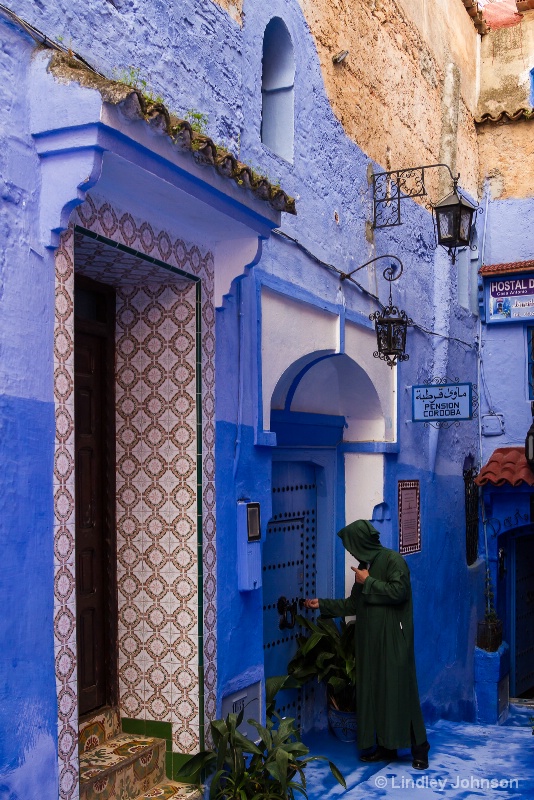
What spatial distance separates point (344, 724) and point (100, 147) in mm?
5382

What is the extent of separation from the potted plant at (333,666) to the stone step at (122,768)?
7.88 ft

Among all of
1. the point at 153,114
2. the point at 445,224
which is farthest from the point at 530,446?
the point at 153,114

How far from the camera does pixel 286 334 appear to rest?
667 centimetres

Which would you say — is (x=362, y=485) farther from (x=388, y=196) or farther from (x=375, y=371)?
(x=388, y=196)

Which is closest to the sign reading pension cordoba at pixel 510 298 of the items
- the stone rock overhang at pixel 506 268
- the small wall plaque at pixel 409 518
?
the stone rock overhang at pixel 506 268

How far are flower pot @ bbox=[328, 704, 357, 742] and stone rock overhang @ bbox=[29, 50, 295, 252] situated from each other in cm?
470

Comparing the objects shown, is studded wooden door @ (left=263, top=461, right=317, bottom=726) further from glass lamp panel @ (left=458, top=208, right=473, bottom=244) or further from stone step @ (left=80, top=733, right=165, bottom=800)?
glass lamp panel @ (left=458, top=208, right=473, bottom=244)

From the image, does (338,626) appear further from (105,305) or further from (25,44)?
(25,44)

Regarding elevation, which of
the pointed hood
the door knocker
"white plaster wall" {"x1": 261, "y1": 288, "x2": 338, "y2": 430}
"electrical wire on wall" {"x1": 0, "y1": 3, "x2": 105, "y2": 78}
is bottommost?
the door knocker

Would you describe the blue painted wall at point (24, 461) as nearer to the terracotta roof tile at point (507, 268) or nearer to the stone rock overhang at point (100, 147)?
the stone rock overhang at point (100, 147)

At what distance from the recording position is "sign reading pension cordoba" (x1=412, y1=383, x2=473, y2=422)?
806 cm

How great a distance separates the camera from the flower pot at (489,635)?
11344mm

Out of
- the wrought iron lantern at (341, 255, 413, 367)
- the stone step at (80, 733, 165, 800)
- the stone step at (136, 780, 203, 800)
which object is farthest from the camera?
the wrought iron lantern at (341, 255, 413, 367)

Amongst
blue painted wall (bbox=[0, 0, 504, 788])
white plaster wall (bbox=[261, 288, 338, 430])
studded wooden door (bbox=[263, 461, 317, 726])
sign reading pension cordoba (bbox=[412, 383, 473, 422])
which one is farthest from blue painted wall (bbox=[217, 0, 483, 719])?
studded wooden door (bbox=[263, 461, 317, 726])
